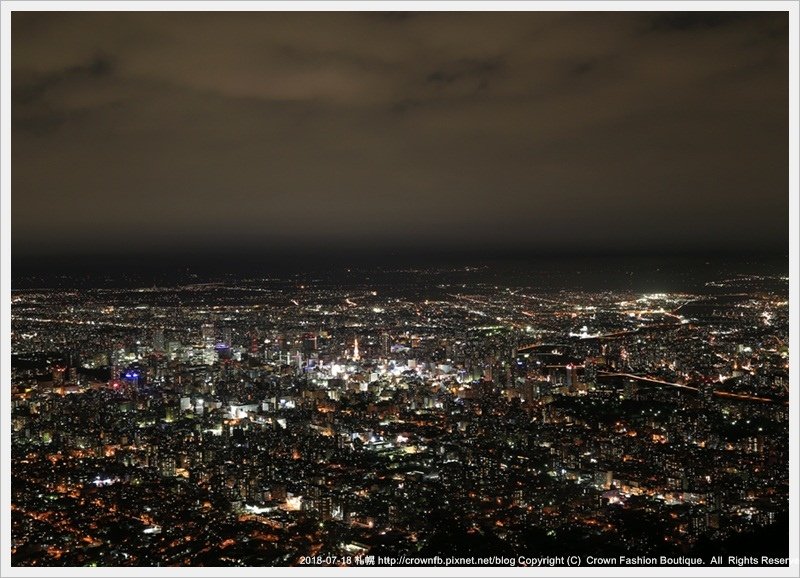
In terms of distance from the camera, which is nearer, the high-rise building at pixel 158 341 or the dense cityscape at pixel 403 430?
the dense cityscape at pixel 403 430

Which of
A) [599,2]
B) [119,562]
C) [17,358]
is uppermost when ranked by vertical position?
[599,2]

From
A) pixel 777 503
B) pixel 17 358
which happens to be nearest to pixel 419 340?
pixel 17 358

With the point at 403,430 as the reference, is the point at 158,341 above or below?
above

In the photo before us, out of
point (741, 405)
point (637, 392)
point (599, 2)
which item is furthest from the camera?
point (637, 392)

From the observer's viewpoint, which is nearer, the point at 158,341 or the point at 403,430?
the point at 403,430

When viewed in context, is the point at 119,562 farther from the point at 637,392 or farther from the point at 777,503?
the point at 637,392

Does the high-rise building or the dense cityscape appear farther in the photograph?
the high-rise building

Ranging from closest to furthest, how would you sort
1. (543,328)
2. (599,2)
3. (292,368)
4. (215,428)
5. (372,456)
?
(599,2) < (372,456) < (215,428) < (292,368) < (543,328)

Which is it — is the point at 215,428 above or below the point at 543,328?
below
